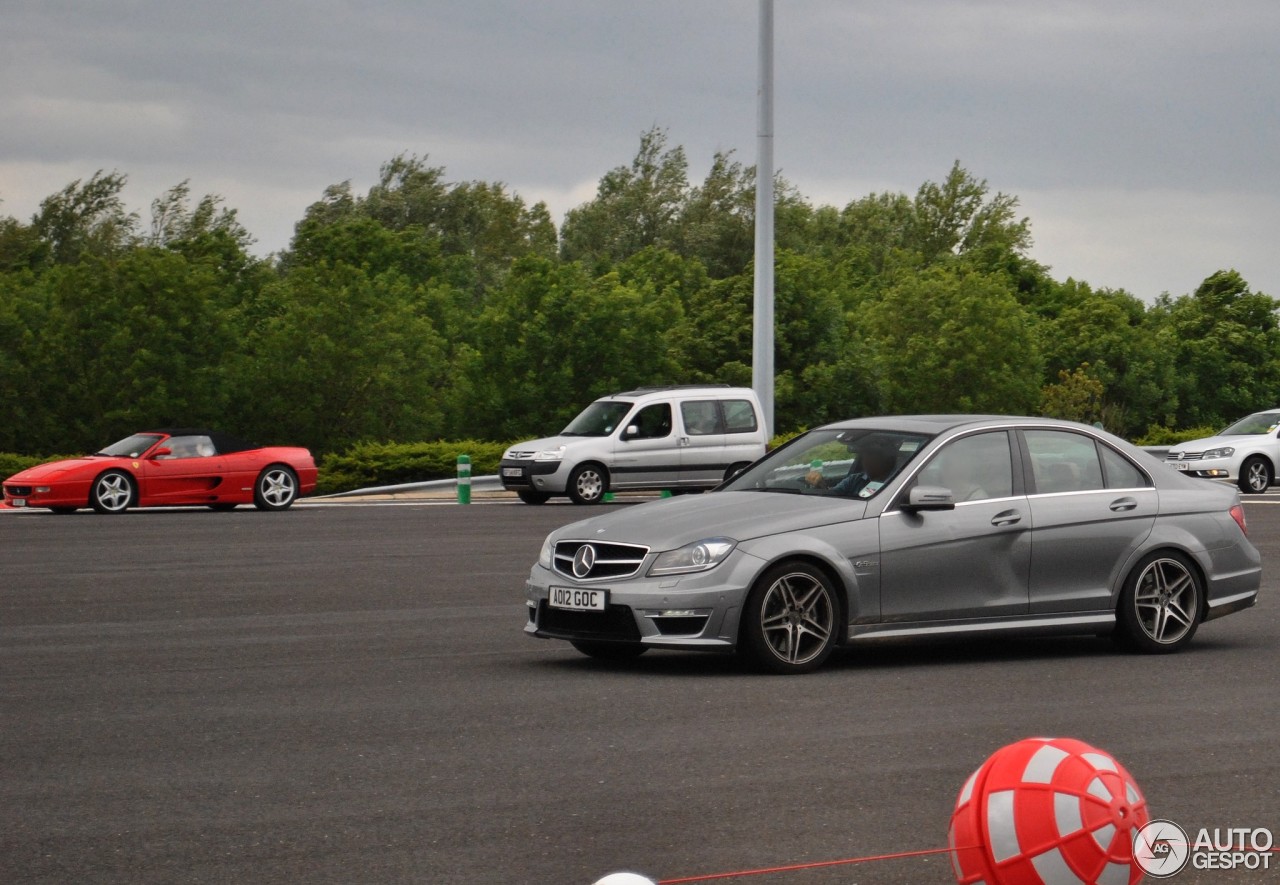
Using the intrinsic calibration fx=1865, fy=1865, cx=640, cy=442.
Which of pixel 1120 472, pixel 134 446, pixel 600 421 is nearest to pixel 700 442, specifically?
pixel 600 421

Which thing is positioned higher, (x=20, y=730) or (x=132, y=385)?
(x=132, y=385)

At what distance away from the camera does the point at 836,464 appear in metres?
11.0

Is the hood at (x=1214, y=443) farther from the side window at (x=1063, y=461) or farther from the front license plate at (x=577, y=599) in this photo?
the front license plate at (x=577, y=599)

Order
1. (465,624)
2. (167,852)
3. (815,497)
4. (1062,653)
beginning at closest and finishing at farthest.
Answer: (167,852) → (815,497) → (1062,653) → (465,624)

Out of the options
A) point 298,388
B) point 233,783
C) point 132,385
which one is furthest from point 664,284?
point 233,783

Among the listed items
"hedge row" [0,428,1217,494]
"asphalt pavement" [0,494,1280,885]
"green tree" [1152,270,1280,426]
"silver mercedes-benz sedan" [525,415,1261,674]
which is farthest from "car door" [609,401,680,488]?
"green tree" [1152,270,1280,426]

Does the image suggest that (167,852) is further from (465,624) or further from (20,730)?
(465,624)

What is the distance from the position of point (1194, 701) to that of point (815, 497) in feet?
7.90

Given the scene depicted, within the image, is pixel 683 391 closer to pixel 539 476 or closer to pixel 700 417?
pixel 700 417

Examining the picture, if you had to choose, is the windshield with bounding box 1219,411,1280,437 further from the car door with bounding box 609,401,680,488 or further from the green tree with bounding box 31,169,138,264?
the green tree with bounding box 31,169,138,264

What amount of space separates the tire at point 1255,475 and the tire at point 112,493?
758 inches

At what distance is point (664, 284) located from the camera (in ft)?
278

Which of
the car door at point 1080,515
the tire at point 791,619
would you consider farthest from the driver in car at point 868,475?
the car door at point 1080,515

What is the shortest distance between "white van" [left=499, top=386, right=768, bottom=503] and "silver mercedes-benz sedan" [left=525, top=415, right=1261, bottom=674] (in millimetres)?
17107
